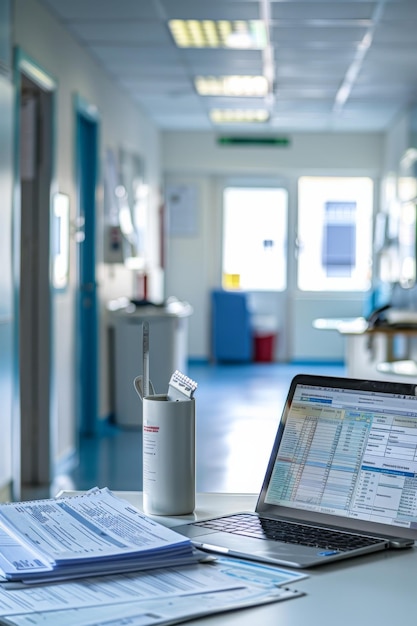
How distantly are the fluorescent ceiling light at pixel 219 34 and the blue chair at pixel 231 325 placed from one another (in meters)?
5.61

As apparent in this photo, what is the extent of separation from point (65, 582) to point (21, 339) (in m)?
4.63

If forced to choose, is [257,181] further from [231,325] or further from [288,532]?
[288,532]

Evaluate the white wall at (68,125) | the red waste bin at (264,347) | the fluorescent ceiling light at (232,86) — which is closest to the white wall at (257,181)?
the red waste bin at (264,347)

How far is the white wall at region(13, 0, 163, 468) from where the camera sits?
5.66 m

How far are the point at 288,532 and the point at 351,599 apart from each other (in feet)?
0.99

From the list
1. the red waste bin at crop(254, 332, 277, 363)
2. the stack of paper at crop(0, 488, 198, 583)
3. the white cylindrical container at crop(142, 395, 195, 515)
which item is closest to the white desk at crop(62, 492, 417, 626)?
the stack of paper at crop(0, 488, 198, 583)

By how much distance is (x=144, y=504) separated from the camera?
5.91 feet

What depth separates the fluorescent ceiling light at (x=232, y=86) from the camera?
8.37 metres

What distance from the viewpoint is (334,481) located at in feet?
5.54

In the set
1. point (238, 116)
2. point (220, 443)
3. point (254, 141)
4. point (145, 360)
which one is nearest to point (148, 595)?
point (145, 360)

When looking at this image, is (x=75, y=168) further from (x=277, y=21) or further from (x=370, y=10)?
(x=370, y=10)

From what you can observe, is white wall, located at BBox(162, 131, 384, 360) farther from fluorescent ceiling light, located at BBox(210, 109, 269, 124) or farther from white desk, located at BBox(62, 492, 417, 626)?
white desk, located at BBox(62, 492, 417, 626)

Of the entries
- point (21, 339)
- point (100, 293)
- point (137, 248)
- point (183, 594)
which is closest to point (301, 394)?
point (183, 594)

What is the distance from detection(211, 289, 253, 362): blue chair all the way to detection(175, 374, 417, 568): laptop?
10.5 meters
